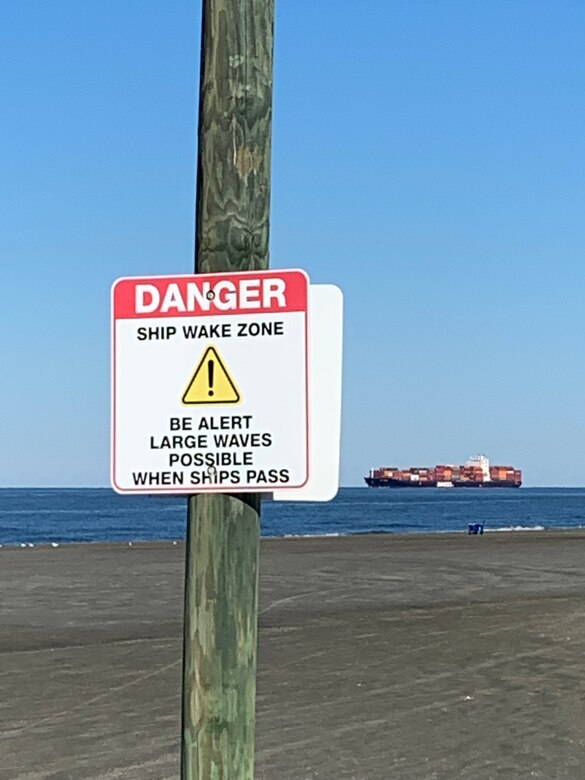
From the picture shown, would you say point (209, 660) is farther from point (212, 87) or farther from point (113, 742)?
point (113, 742)

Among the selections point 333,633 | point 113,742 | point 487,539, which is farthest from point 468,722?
point 487,539

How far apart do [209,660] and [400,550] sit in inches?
1551

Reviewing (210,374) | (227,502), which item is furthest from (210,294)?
(227,502)

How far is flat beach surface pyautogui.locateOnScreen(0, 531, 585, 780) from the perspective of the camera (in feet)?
33.4

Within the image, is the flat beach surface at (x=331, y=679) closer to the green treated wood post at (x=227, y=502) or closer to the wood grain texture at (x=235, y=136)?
the green treated wood post at (x=227, y=502)

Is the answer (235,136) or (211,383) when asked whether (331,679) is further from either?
(235,136)

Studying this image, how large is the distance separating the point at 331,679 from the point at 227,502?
1031cm

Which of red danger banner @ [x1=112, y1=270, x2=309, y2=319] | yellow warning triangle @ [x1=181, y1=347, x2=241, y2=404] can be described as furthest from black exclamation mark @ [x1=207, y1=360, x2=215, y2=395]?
red danger banner @ [x1=112, y1=270, x2=309, y2=319]

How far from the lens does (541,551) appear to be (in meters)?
41.6

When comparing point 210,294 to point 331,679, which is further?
point 331,679

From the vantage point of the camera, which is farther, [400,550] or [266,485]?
[400,550]

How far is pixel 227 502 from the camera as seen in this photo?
381cm

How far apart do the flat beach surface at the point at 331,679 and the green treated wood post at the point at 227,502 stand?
5902 mm

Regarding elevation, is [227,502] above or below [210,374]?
below
